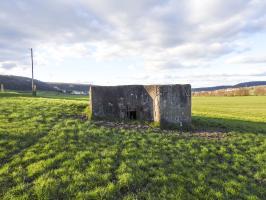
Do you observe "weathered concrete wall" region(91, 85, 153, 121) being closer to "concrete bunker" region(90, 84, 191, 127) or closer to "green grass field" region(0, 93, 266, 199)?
"concrete bunker" region(90, 84, 191, 127)

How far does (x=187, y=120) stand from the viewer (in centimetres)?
1552

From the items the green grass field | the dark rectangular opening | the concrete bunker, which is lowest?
the green grass field

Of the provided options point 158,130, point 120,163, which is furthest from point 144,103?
point 120,163

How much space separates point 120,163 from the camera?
8602 mm

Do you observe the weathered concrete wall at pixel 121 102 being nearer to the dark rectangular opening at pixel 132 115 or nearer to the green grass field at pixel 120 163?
the dark rectangular opening at pixel 132 115

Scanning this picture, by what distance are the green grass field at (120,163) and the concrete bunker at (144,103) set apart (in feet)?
7.17

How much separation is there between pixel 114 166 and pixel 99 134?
146 inches

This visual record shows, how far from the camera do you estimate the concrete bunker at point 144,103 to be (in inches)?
594

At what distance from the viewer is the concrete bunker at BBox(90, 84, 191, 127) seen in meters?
15.1

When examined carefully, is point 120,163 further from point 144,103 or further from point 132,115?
point 132,115

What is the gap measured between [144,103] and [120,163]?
7959mm

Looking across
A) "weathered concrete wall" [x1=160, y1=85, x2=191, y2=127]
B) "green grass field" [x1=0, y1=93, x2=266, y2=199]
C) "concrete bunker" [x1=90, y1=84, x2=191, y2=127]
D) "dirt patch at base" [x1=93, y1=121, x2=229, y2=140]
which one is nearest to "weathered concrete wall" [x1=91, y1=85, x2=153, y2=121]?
"concrete bunker" [x1=90, y1=84, x2=191, y2=127]

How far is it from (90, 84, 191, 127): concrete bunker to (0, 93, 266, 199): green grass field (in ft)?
7.17

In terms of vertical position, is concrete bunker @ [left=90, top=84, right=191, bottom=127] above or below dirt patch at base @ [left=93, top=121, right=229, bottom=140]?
above
